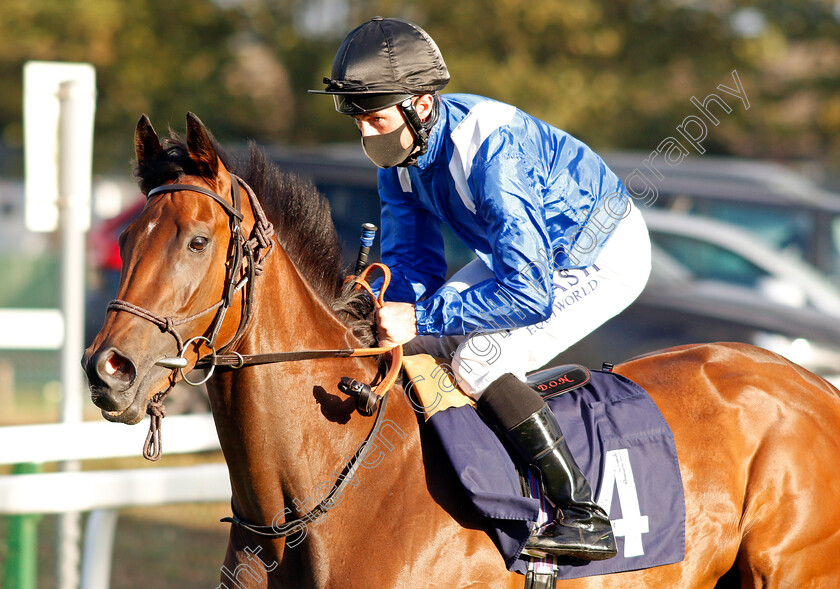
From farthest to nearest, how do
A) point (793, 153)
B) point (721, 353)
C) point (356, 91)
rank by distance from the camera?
point (793, 153), point (721, 353), point (356, 91)

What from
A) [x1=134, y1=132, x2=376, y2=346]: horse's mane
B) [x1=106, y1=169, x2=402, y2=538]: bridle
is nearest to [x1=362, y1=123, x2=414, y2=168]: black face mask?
[x1=134, y1=132, x2=376, y2=346]: horse's mane

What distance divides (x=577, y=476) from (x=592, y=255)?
72cm

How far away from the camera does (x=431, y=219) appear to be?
301 centimetres

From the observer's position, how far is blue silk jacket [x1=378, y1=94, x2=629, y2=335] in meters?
2.46

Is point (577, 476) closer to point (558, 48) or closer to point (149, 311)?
point (149, 311)

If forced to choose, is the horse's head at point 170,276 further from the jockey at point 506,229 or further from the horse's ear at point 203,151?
the jockey at point 506,229

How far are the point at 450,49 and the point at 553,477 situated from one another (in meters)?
12.9

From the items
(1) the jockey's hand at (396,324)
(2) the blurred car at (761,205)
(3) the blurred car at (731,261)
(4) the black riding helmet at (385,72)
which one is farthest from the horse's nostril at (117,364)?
(2) the blurred car at (761,205)

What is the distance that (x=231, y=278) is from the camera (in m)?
2.25

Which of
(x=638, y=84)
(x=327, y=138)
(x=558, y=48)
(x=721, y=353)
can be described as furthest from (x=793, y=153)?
(x=721, y=353)

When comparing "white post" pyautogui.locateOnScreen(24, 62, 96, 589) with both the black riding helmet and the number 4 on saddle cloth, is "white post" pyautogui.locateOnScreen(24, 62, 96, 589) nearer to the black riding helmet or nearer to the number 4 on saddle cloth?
the black riding helmet

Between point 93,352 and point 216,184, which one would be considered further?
point 216,184

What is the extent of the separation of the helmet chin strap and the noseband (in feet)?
1.69

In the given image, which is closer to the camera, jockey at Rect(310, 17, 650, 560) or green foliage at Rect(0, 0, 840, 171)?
jockey at Rect(310, 17, 650, 560)
